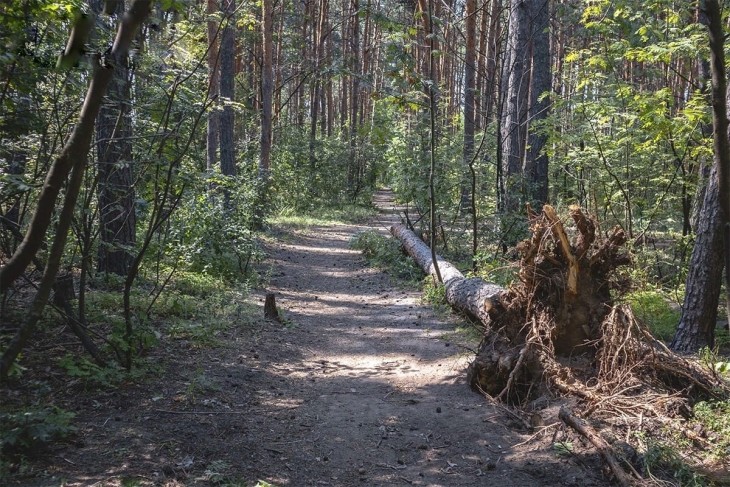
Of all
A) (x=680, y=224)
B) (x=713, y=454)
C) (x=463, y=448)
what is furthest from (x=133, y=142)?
(x=680, y=224)

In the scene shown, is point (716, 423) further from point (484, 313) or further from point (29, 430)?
point (29, 430)

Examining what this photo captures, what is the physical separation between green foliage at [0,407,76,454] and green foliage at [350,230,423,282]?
839 centimetres

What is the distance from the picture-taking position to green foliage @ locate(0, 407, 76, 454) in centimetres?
349

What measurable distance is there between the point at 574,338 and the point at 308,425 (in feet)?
9.25

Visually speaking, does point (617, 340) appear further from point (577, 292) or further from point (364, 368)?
point (364, 368)

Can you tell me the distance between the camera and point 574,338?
5914mm

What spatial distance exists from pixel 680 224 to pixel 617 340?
7.04 metres

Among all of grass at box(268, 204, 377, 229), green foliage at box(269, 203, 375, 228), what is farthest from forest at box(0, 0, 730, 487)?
green foliage at box(269, 203, 375, 228)

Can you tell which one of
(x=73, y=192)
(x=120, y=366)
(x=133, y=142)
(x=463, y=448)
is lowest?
(x=463, y=448)

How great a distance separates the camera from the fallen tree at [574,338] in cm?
517

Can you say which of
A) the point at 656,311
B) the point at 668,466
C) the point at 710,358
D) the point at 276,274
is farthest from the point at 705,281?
the point at 276,274

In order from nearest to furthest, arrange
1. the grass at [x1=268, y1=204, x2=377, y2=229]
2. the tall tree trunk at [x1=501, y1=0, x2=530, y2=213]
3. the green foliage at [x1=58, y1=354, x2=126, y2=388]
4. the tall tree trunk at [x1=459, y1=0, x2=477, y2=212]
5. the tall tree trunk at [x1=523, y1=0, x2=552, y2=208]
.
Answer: the green foliage at [x1=58, y1=354, x2=126, y2=388] < the tall tree trunk at [x1=501, y1=0, x2=530, y2=213] < the tall tree trunk at [x1=523, y1=0, x2=552, y2=208] < the tall tree trunk at [x1=459, y1=0, x2=477, y2=212] < the grass at [x1=268, y1=204, x2=377, y2=229]

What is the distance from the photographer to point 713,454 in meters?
4.27

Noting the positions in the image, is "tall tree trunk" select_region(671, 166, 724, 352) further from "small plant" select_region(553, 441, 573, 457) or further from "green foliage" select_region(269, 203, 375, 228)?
"green foliage" select_region(269, 203, 375, 228)
